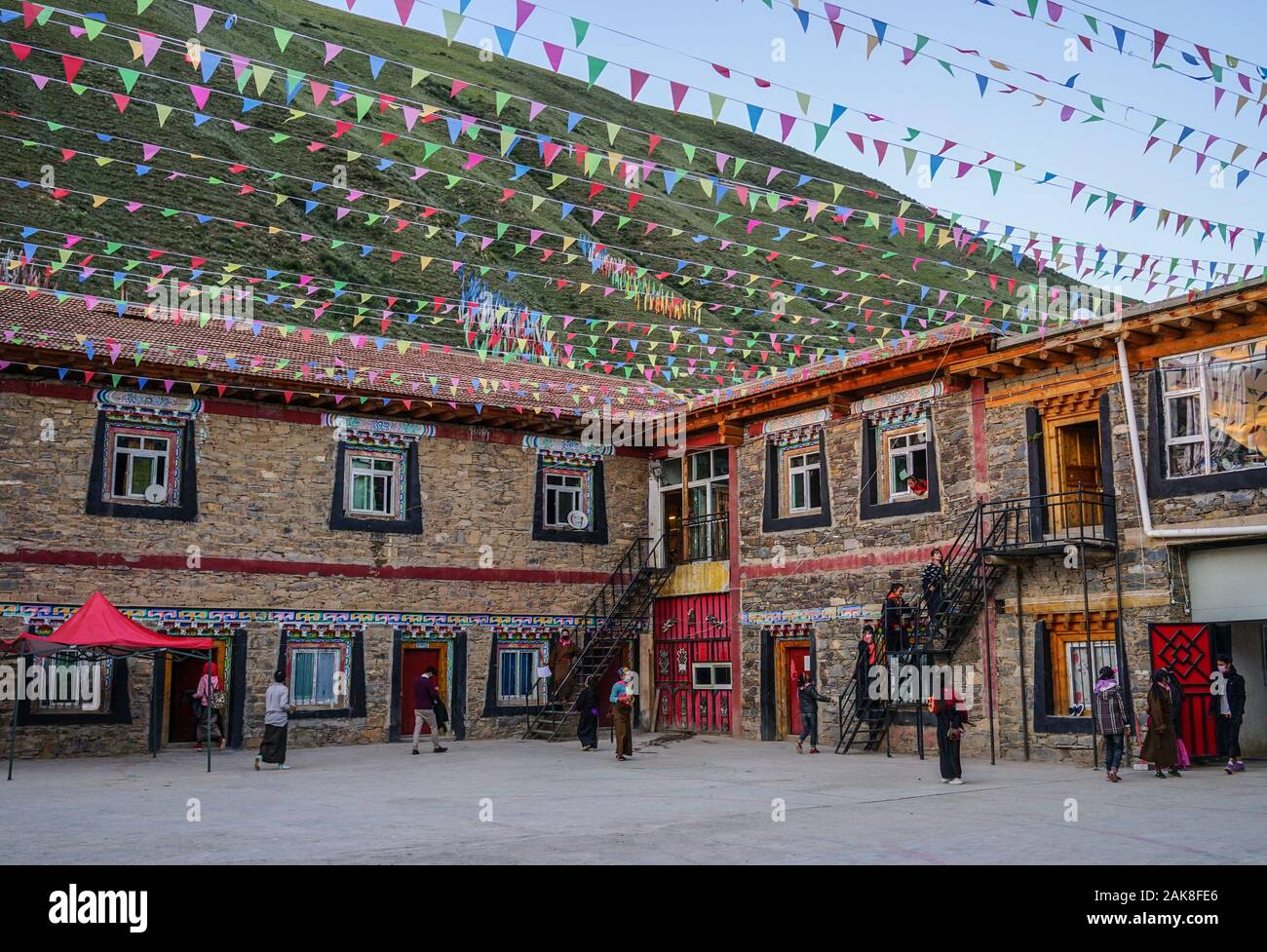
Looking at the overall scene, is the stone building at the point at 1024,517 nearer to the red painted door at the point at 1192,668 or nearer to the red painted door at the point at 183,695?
the red painted door at the point at 1192,668

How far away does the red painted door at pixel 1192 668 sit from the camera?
16.1 meters

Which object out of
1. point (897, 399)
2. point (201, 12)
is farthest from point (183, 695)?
point (201, 12)

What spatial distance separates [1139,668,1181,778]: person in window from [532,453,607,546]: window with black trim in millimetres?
12973

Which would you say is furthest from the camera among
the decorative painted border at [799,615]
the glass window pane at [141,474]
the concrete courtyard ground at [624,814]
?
the decorative painted border at [799,615]

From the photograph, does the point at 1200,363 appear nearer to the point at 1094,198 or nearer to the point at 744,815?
the point at 1094,198

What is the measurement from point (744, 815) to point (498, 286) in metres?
60.8

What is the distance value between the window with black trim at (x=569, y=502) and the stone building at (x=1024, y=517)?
3554 millimetres

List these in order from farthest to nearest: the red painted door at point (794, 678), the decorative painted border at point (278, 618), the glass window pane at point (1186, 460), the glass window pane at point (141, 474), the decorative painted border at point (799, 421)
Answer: the red painted door at point (794, 678)
the decorative painted border at point (799, 421)
the glass window pane at point (141, 474)
the decorative painted border at point (278, 618)
the glass window pane at point (1186, 460)

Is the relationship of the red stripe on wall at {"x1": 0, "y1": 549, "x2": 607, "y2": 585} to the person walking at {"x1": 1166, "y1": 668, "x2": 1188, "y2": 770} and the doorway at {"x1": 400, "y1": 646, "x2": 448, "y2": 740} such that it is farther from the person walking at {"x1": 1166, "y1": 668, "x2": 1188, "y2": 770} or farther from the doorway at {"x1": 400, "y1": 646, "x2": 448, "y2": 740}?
the person walking at {"x1": 1166, "y1": 668, "x2": 1188, "y2": 770}

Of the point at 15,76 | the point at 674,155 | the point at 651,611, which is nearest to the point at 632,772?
the point at 651,611

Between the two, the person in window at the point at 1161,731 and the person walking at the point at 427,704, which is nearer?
the person in window at the point at 1161,731

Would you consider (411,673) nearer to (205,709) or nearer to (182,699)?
(205,709)

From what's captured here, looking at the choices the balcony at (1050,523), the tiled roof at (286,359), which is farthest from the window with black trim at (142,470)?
the balcony at (1050,523)

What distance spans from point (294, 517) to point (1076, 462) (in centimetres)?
1372
